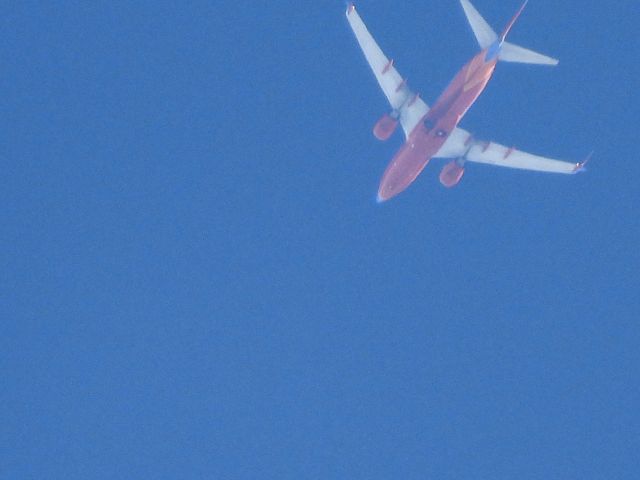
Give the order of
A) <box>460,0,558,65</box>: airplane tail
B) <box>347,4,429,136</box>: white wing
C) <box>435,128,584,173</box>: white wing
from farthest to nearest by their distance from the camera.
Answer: <box>435,128,584,173</box>: white wing, <box>347,4,429,136</box>: white wing, <box>460,0,558,65</box>: airplane tail

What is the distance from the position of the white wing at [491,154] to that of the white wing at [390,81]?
7.09 feet

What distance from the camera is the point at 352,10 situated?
177 feet

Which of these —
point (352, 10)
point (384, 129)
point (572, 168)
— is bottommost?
point (572, 168)

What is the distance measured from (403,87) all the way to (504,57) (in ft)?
18.6

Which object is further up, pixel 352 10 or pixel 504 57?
pixel 352 10

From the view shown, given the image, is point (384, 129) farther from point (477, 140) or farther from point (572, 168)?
point (572, 168)

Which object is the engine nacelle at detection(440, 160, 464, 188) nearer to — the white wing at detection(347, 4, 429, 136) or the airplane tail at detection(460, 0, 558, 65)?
the white wing at detection(347, 4, 429, 136)

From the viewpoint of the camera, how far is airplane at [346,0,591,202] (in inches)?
2083

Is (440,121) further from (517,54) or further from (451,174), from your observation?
(517,54)

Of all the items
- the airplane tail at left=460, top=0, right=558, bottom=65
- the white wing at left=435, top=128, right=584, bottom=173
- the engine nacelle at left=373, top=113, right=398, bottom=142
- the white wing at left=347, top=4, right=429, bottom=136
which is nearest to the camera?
the airplane tail at left=460, top=0, right=558, bottom=65

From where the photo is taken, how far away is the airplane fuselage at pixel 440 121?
171 ft

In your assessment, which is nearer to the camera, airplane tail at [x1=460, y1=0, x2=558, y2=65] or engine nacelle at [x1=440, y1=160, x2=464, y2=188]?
airplane tail at [x1=460, y1=0, x2=558, y2=65]

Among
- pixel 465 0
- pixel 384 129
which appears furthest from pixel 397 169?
pixel 465 0

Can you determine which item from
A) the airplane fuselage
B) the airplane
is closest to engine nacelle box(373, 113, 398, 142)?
the airplane
